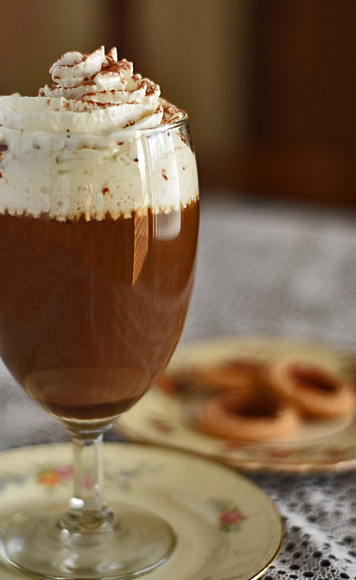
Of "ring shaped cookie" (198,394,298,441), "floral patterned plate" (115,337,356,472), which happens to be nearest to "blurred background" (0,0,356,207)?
"floral patterned plate" (115,337,356,472)

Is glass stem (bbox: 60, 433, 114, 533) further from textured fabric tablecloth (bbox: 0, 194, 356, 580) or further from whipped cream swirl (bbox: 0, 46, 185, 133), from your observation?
whipped cream swirl (bbox: 0, 46, 185, 133)

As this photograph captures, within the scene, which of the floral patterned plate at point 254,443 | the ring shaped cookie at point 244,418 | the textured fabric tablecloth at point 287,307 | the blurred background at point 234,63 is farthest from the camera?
the blurred background at point 234,63

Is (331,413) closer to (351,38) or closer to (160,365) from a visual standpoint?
(160,365)

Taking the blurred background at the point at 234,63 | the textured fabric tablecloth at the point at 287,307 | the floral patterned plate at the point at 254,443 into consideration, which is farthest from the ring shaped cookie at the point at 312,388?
the blurred background at the point at 234,63

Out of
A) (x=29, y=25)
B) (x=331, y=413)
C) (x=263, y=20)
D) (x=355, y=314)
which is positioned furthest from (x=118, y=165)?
(x=263, y=20)

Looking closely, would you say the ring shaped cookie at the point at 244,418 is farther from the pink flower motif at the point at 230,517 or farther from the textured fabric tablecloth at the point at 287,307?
the pink flower motif at the point at 230,517

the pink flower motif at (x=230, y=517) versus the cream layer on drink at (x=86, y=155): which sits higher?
the cream layer on drink at (x=86, y=155)
